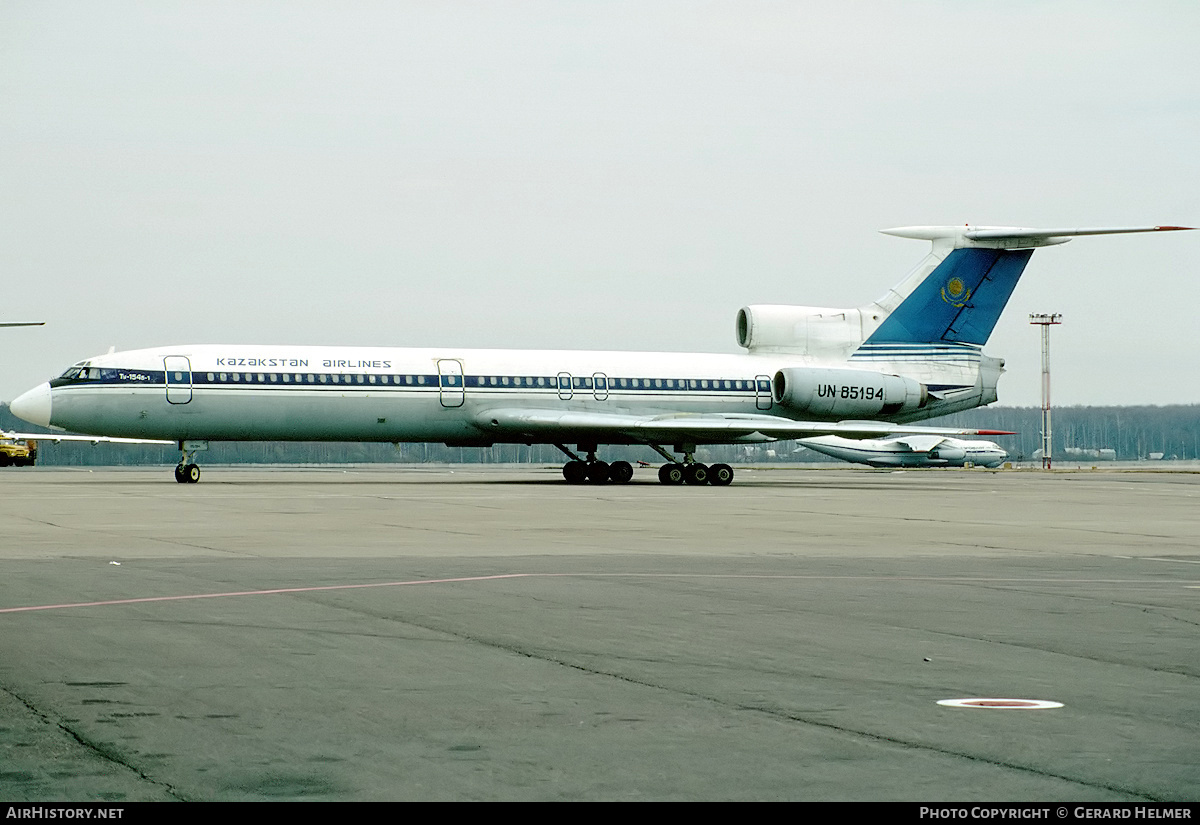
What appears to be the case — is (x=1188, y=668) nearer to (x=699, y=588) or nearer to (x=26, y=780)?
(x=699, y=588)

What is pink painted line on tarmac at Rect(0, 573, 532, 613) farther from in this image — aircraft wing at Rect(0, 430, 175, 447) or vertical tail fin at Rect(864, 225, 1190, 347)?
vertical tail fin at Rect(864, 225, 1190, 347)

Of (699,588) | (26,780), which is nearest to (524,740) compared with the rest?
(26,780)

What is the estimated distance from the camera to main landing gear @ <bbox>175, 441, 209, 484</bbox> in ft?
129

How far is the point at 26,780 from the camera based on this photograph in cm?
523

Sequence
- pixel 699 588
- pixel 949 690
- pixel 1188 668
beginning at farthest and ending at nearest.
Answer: pixel 699 588
pixel 1188 668
pixel 949 690

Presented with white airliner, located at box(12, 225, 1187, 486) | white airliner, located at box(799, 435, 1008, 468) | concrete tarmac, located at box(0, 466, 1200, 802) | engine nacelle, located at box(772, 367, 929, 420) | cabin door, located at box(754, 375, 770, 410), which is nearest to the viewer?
concrete tarmac, located at box(0, 466, 1200, 802)

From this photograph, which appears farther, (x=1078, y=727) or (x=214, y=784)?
(x=1078, y=727)

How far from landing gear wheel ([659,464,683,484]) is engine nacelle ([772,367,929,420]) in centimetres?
414

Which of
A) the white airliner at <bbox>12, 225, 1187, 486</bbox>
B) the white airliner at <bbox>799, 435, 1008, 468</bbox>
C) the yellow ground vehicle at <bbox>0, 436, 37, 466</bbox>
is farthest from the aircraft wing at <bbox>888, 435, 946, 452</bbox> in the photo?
the yellow ground vehicle at <bbox>0, 436, 37, 466</bbox>

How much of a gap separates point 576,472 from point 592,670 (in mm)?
37095

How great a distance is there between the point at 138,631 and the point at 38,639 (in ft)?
2.12

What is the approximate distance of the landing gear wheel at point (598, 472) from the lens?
44.3m

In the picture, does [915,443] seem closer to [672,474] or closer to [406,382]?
[672,474]

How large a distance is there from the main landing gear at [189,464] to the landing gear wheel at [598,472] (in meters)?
11.6
